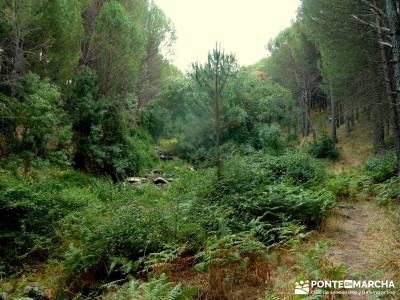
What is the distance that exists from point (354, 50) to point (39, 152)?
15415 millimetres

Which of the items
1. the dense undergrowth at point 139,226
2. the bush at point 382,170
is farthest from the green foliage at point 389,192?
the dense undergrowth at point 139,226

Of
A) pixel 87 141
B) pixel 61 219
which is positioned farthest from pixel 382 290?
pixel 87 141

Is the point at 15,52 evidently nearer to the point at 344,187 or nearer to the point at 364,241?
the point at 364,241

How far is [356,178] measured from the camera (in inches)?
490

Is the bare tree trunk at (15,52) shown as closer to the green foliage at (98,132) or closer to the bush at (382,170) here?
the green foliage at (98,132)

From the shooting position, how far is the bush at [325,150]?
22.1 m

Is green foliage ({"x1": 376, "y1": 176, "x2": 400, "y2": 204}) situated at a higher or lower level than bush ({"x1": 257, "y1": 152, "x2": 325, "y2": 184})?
lower

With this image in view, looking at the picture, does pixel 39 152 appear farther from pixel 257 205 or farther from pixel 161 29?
pixel 161 29

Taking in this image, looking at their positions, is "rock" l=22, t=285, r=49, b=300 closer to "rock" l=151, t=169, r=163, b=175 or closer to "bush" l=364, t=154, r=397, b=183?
"bush" l=364, t=154, r=397, b=183

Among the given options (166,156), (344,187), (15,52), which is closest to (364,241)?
(344,187)

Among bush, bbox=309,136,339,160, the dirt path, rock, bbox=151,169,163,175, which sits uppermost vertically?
bush, bbox=309,136,339,160

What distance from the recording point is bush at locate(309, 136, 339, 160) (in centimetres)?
2208

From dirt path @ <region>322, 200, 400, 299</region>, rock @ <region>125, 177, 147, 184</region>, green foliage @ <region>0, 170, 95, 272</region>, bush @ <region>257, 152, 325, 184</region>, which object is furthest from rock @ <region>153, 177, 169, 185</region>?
dirt path @ <region>322, 200, 400, 299</region>

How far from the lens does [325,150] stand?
22.5m
